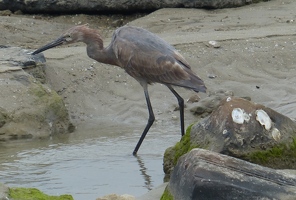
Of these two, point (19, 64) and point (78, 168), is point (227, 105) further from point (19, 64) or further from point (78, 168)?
point (19, 64)

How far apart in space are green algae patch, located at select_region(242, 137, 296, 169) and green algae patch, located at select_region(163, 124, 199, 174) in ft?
1.71

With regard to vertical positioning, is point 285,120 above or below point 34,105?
above

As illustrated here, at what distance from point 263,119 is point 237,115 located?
0.66 feet

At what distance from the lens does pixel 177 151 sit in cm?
627

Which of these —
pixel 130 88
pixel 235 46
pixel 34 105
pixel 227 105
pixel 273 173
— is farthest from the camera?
pixel 235 46

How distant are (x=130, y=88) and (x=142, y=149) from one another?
204 centimetres

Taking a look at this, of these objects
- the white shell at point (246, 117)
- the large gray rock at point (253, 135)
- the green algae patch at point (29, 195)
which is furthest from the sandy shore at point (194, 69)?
the green algae patch at point (29, 195)

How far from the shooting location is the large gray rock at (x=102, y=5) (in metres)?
12.5

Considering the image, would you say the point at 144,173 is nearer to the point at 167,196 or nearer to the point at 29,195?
the point at 167,196

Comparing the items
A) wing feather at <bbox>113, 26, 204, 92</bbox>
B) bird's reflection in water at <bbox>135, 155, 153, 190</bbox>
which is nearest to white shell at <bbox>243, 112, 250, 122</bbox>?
bird's reflection in water at <bbox>135, 155, 153, 190</bbox>

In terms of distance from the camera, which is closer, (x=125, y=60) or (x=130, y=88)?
(x=125, y=60)

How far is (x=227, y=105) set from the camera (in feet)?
19.1

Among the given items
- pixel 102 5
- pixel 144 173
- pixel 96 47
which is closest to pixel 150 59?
pixel 96 47

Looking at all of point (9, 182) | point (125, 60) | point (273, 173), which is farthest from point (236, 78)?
point (273, 173)
